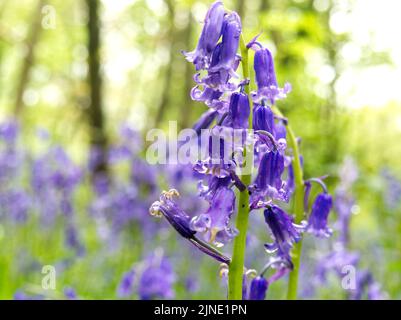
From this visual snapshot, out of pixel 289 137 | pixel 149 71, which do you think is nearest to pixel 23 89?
pixel 149 71

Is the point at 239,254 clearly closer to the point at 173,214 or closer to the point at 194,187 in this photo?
the point at 173,214

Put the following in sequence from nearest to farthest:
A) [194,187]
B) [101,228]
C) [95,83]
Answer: [194,187], [101,228], [95,83]

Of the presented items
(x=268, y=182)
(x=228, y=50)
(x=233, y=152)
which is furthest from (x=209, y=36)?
(x=268, y=182)

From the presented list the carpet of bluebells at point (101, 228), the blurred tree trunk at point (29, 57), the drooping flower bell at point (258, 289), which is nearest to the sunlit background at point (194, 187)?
the carpet of bluebells at point (101, 228)

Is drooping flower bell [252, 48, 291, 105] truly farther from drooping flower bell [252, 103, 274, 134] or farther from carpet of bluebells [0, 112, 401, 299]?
carpet of bluebells [0, 112, 401, 299]

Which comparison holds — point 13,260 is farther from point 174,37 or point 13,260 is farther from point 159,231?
point 174,37
